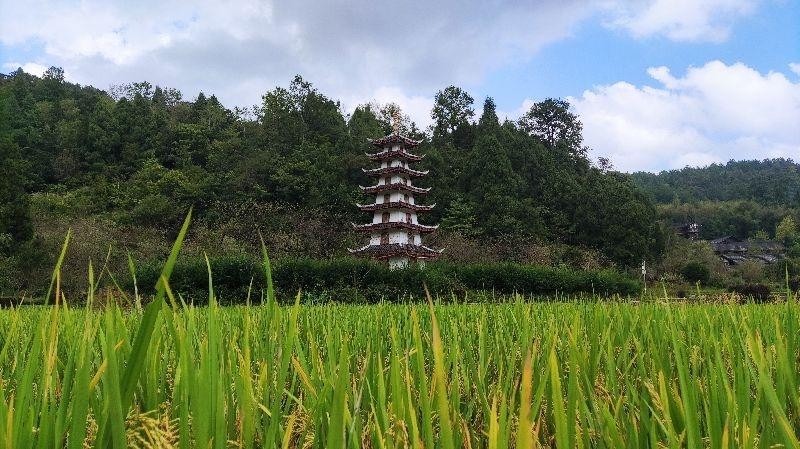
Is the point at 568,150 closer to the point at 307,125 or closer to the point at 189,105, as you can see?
the point at 307,125

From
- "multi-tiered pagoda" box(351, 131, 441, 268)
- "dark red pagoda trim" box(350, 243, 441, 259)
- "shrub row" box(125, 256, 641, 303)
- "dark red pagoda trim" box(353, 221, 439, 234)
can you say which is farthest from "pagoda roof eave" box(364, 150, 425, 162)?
"shrub row" box(125, 256, 641, 303)

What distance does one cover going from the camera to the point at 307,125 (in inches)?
1834

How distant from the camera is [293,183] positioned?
38000 millimetres

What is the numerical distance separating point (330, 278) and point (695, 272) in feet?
94.8

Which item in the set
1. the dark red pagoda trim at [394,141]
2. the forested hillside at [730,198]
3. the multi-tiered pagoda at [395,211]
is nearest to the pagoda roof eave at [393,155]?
the multi-tiered pagoda at [395,211]

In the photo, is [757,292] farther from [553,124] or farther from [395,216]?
[553,124]

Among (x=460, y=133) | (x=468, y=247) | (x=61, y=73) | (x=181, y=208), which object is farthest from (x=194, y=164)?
(x=61, y=73)

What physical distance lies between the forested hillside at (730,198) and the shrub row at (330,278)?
48551 mm

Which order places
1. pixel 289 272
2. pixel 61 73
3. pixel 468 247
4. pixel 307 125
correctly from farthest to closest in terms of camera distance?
pixel 61 73 < pixel 307 125 < pixel 468 247 < pixel 289 272

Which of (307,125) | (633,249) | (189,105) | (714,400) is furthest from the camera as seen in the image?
(189,105)

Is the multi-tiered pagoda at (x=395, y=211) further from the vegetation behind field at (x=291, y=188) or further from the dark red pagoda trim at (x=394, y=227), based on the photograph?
the vegetation behind field at (x=291, y=188)

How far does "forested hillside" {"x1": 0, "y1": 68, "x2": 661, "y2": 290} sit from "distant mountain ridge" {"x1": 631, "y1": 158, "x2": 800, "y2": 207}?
31.1m

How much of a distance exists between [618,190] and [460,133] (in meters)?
15.8

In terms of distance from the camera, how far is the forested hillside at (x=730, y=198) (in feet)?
223
